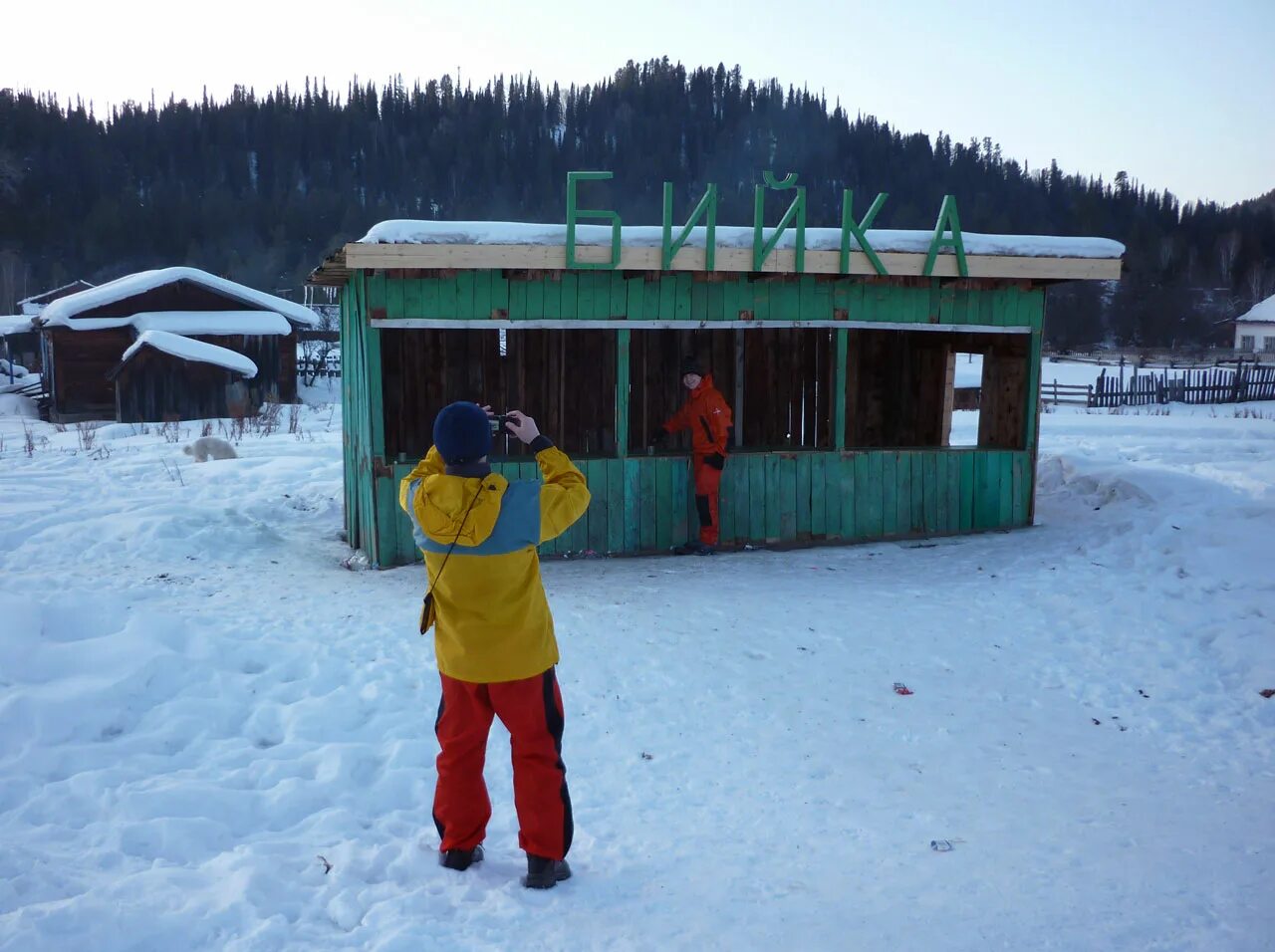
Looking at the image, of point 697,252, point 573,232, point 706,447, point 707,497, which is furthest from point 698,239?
point 707,497

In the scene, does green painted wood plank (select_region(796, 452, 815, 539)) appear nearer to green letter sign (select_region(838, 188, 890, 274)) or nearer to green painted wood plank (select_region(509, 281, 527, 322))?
green letter sign (select_region(838, 188, 890, 274))

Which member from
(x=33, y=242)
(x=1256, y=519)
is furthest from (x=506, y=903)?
(x=33, y=242)

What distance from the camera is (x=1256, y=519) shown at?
26.9 ft

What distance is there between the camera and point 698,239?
26.9 ft

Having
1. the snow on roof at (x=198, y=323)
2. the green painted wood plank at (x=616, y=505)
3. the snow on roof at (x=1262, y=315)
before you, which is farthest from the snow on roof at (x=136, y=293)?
the snow on roof at (x=1262, y=315)

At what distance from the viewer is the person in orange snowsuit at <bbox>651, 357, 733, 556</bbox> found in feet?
28.0

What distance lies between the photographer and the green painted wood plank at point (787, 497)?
9.09 m

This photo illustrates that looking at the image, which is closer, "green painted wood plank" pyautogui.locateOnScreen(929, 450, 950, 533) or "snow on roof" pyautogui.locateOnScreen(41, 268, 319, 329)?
"green painted wood plank" pyautogui.locateOnScreen(929, 450, 950, 533)

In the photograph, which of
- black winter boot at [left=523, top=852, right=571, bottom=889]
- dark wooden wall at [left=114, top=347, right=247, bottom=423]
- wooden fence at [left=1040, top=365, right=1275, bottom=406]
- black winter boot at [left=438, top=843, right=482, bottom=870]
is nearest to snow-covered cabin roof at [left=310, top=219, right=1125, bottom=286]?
black winter boot at [left=438, top=843, right=482, bottom=870]

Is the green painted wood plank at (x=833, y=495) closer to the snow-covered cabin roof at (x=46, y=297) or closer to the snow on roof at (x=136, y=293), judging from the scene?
the snow on roof at (x=136, y=293)

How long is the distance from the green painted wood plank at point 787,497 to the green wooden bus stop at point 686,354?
0.05ft

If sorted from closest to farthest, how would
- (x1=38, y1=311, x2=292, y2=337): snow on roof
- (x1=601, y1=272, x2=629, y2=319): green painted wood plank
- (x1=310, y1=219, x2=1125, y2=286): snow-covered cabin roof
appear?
(x1=310, y1=219, x2=1125, y2=286): snow-covered cabin roof
(x1=601, y1=272, x2=629, y2=319): green painted wood plank
(x1=38, y1=311, x2=292, y2=337): snow on roof

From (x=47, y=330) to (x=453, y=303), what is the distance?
78.0ft

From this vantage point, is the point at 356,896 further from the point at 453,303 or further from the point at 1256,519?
the point at 1256,519
